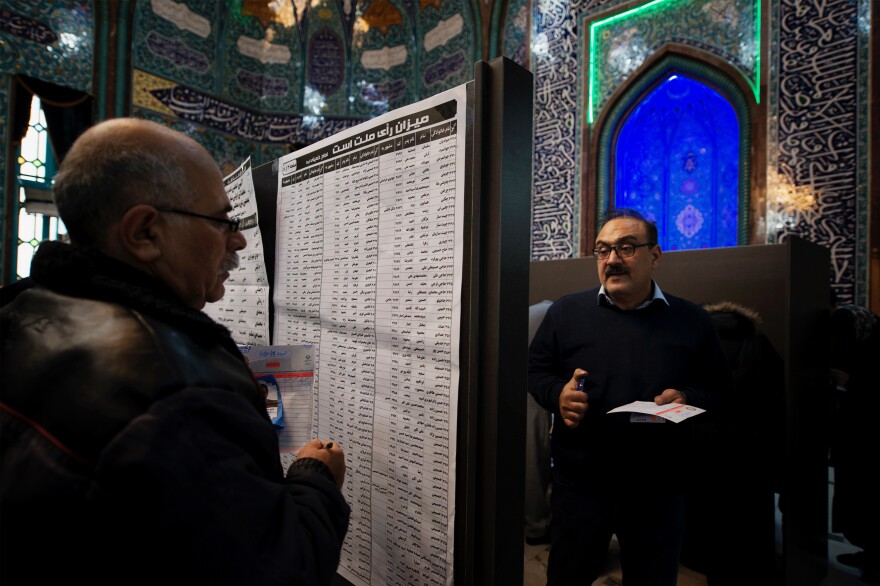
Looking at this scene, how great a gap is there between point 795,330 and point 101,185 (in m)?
2.63

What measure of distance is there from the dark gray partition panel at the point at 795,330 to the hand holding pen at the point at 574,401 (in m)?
1.30

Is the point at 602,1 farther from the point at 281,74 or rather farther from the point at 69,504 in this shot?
the point at 69,504

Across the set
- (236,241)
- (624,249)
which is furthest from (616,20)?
(236,241)

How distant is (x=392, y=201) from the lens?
3.18 ft

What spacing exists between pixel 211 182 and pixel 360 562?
826 mm

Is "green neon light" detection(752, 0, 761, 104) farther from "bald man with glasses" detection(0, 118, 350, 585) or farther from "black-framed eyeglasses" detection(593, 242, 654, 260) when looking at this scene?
"bald man with glasses" detection(0, 118, 350, 585)

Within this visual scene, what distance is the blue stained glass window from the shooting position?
5.50 meters

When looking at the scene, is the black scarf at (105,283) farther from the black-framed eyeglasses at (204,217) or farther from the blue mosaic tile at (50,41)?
the blue mosaic tile at (50,41)

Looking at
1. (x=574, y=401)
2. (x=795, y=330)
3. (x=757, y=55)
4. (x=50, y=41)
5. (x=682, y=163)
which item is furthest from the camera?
(x=682, y=163)

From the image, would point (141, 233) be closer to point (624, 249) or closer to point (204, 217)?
point (204, 217)

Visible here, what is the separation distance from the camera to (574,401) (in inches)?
59.8

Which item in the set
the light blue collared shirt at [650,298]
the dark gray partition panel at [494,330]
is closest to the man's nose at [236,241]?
the dark gray partition panel at [494,330]

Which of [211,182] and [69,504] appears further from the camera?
[211,182]

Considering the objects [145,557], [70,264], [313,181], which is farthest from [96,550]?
[313,181]
